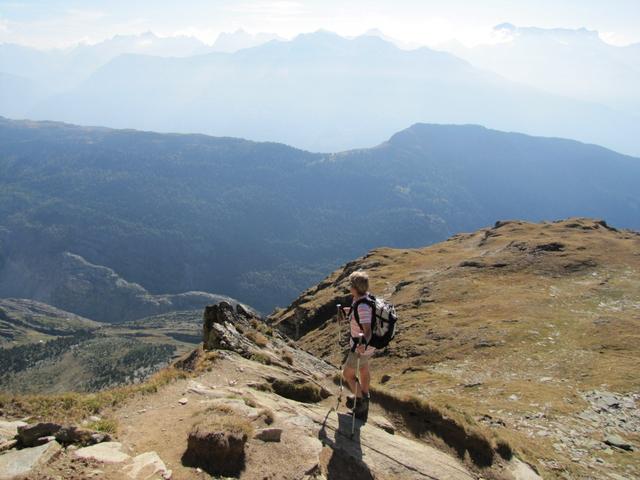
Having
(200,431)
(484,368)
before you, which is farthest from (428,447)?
(484,368)

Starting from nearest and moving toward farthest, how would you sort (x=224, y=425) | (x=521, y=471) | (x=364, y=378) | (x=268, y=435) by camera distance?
1. (x=224, y=425)
2. (x=268, y=435)
3. (x=364, y=378)
4. (x=521, y=471)

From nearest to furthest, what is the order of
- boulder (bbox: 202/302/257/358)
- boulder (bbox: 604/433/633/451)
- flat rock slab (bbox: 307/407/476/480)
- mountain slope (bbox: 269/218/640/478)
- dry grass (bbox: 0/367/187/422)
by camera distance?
flat rock slab (bbox: 307/407/476/480) < dry grass (bbox: 0/367/187/422) < boulder (bbox: 604/433/633/451) < mountain slope (bbox: 269/218/640/478) < boulder (bbox: 202/302/257/358)

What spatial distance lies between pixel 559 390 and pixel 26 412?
85.7 feet

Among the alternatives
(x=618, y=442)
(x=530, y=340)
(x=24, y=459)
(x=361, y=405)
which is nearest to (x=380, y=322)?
(x=361, y=405)

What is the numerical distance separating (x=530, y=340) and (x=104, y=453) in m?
34.9

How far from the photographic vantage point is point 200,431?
1162 centimetres

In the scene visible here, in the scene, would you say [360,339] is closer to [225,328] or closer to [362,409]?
[362,409]

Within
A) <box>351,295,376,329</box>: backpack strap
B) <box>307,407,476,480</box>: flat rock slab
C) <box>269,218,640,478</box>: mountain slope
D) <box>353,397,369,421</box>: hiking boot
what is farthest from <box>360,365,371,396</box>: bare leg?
<box>269,218,640,478</box>: mountain slope

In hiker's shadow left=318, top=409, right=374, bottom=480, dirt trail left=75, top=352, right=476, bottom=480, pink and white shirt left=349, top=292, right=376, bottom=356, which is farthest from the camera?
pink and white shirt left=349, top=292, right=376, bottom=356

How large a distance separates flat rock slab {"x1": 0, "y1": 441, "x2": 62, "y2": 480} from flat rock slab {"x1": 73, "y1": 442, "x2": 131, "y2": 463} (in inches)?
21.1

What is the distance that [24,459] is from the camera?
10.5m

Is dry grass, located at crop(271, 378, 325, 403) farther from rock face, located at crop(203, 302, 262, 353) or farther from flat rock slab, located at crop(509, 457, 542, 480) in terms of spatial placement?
flat rock slab, located at crop(509, 457, 542, 480)

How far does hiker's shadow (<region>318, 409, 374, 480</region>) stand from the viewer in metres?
12.3

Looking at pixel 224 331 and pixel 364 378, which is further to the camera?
pixel 224 331
